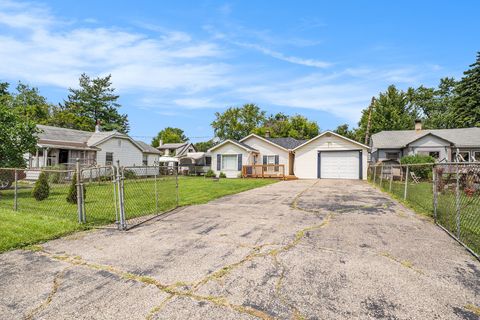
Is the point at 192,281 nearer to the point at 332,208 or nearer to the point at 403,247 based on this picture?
the point at 403,247

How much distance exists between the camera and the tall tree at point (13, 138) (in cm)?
1234

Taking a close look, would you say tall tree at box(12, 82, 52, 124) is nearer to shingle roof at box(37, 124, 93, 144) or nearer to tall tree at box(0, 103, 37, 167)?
shingle roof at box(37, 124, 93, 144)

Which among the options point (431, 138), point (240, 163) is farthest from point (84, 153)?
point (431, 138)

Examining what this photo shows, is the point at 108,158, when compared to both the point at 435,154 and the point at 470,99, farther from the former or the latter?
the point at 470,99

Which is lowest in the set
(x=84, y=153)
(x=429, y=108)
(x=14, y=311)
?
(x=14, y=311)

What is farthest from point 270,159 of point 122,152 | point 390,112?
point 390,112

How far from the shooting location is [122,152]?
91.5ft

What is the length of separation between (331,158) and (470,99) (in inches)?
919

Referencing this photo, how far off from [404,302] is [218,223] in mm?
→ 4524

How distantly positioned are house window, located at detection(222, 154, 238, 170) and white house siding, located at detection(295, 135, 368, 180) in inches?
241

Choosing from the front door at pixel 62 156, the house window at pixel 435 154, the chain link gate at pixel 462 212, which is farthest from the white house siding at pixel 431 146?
the front door at pixel 62 156

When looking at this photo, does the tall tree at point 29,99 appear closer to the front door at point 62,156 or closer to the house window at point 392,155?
the front door at point 62,156

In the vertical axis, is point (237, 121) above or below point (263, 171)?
above

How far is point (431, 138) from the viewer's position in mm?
25438
